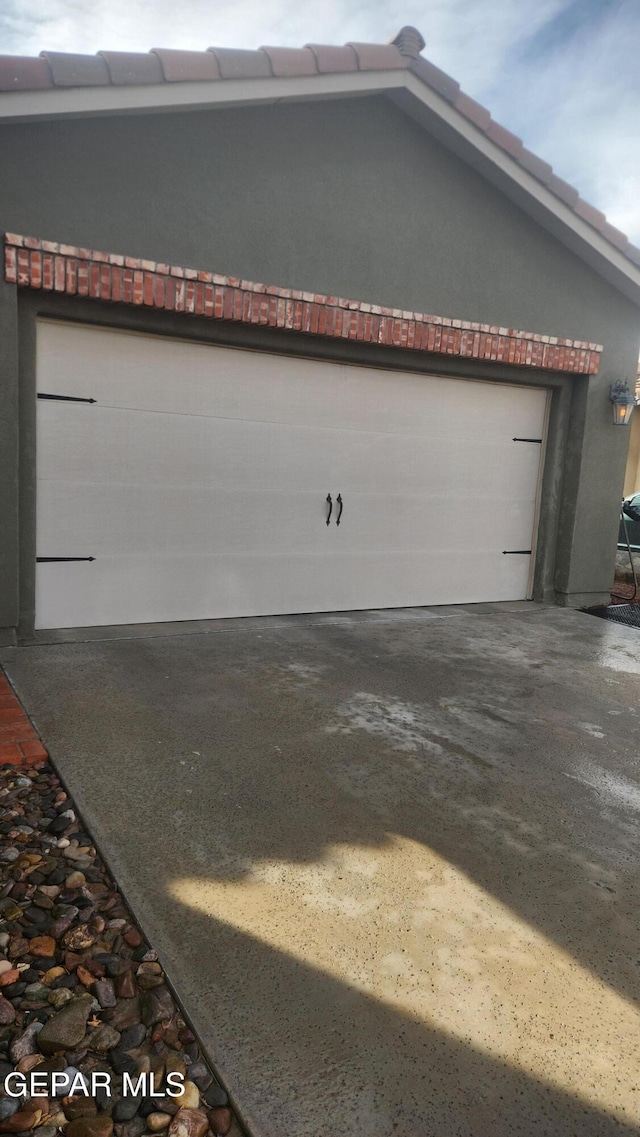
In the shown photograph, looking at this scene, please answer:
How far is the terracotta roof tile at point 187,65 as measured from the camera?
4059mm

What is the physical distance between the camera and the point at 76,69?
382cm

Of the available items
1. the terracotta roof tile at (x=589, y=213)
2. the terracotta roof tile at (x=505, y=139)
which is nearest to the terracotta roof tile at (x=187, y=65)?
the terracotta roof tile at (x=505, y=139)

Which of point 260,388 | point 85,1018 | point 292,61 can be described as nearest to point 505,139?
point 292,61

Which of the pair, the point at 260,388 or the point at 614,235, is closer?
the point at 260,388

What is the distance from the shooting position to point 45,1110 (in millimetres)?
1376

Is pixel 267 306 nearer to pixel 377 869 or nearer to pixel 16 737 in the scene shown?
pixel 16 737

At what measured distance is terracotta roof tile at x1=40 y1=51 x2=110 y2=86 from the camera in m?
3.78

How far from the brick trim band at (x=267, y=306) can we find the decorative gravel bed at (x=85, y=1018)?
128 inches

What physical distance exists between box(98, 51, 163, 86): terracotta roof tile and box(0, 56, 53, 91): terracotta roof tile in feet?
1.17

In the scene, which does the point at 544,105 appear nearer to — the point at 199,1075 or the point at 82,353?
the point at 82,353

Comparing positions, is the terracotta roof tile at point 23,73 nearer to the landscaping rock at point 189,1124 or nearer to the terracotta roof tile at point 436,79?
the terracotta roof tile at point 436,79

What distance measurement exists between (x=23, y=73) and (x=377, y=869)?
417 cm

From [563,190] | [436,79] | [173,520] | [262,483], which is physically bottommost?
[173,520]

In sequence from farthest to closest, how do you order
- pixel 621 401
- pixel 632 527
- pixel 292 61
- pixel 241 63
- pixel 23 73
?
pixel 632 527 → pixel 621 401 → pixel 292 61 → pixel 241 63 → pixel 23 73
